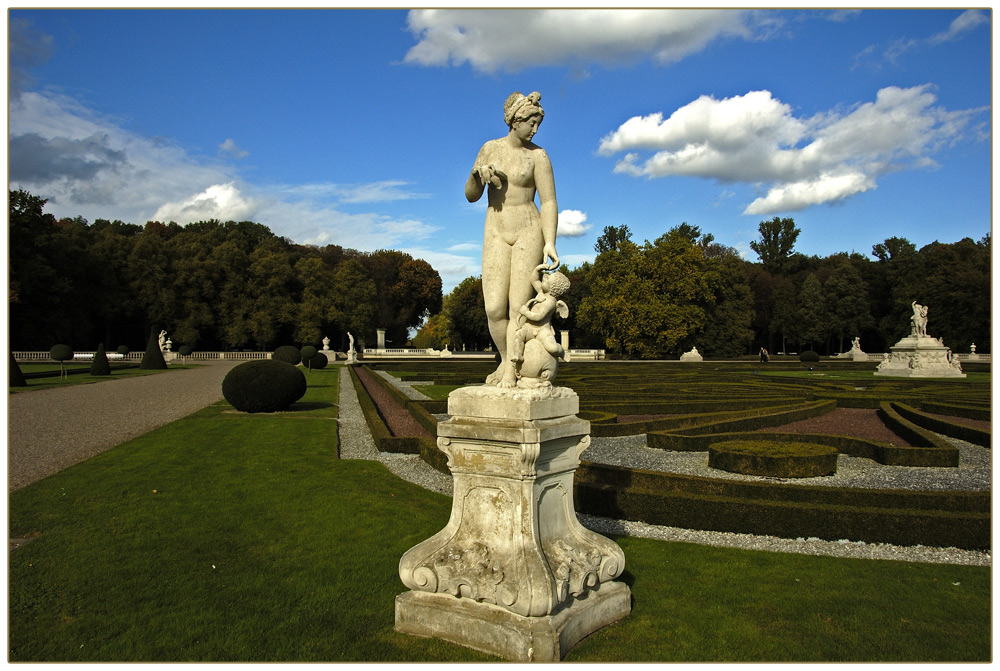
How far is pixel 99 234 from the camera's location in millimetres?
52500

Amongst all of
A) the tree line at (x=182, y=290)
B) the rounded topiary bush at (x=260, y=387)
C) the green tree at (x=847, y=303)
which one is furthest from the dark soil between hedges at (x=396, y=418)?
the green tree at (x=847, y=303)

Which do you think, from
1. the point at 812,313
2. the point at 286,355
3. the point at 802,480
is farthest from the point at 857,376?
the point at 812,313

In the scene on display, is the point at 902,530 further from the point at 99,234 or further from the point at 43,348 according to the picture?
the point at 99,234

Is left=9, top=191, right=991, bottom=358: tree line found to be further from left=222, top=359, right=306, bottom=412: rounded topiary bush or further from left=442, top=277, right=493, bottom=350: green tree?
left=222, top=359, right=306, bottom=412: rounded topiary bush

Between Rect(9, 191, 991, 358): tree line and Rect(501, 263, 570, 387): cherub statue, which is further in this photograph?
Rect(9, 191, 991, 358): tree line

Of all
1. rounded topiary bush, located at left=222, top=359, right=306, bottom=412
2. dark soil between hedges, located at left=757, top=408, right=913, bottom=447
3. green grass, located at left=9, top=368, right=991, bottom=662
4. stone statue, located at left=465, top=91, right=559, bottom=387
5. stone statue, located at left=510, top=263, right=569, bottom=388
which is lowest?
green grass, located at left=9, top=368, right=991, bottom=662

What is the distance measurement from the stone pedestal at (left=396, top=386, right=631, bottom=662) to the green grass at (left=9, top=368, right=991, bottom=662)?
0.19m

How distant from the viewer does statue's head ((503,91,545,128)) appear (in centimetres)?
488

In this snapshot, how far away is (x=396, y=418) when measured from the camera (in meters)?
15.4

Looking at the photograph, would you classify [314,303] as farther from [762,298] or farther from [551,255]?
[551,255]

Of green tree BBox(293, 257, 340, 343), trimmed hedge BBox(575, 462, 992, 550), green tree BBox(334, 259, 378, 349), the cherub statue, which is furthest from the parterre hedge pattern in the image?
green tree BBox(334, 259, 378, 349)

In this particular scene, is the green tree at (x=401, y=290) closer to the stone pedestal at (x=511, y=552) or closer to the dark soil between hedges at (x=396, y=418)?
the dark soil between hedges at (x=396, y=418)

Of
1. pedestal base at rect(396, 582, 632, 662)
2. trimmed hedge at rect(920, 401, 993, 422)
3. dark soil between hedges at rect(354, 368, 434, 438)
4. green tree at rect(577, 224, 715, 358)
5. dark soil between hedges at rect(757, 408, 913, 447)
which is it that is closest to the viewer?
pedestal base at rect(396, 582, 632, 662)

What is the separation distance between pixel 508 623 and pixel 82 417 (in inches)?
573
